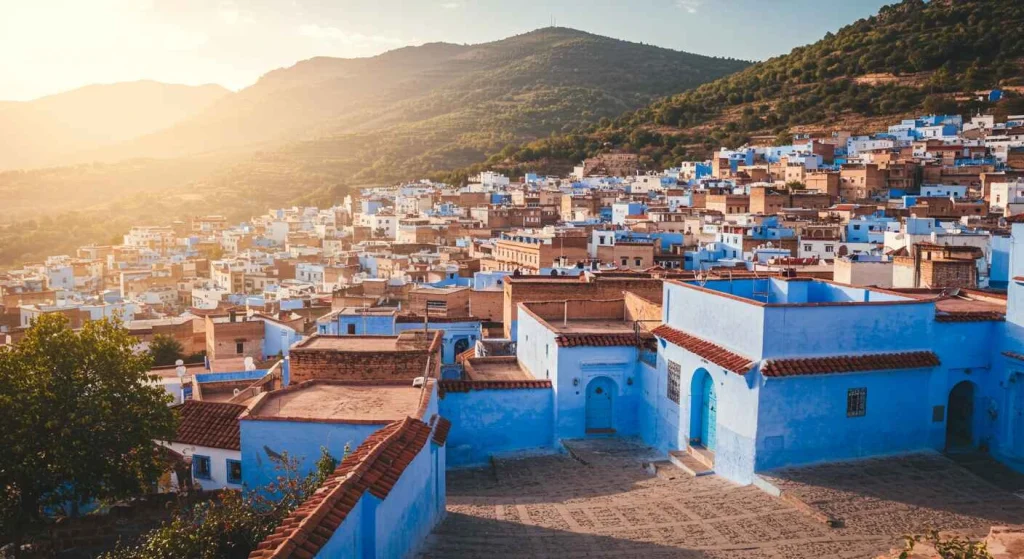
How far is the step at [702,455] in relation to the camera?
12158mm

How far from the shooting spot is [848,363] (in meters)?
11.4

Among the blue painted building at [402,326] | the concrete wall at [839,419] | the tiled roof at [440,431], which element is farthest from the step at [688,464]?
the blue painted building at [402,326]

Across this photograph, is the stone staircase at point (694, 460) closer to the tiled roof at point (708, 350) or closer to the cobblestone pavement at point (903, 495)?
the cobblestone pavement at point (903, 495)

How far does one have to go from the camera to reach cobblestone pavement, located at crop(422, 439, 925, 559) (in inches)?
346

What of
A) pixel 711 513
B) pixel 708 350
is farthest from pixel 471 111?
pixel 711 513

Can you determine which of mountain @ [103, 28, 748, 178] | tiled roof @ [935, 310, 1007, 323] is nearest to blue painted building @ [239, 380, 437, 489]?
tiled roof @ [935, 310, 1007, 323]

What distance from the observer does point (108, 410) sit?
10.6 metres

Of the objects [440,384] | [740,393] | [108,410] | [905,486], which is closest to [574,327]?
[440,384]

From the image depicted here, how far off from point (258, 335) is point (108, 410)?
17.3 metres

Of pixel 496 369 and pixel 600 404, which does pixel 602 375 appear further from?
pixel 496 369

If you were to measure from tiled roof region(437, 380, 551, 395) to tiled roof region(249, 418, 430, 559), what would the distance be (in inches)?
208

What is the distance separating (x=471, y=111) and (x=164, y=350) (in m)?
119

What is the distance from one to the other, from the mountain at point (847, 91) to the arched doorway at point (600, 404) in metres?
68.5

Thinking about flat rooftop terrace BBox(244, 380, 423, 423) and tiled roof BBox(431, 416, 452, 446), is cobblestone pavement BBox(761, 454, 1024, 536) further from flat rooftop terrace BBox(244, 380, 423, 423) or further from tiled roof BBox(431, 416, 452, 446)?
flat rooftop terrace BBox(244, 380, 423, 423)
